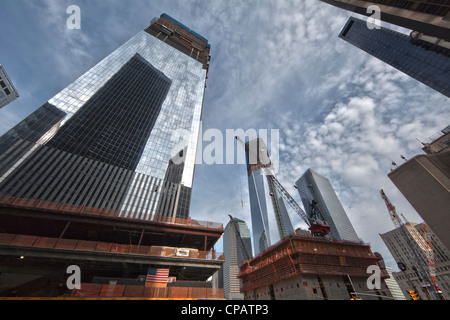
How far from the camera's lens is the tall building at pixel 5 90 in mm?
84562

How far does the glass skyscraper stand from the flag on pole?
30.9 ft

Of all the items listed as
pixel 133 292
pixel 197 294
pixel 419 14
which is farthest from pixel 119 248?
pixel 419 14

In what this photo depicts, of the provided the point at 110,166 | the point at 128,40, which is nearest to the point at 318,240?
the point at 110,166

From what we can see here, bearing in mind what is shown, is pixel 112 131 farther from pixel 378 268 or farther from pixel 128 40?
pixel 378 268

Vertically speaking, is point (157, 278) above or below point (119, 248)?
below

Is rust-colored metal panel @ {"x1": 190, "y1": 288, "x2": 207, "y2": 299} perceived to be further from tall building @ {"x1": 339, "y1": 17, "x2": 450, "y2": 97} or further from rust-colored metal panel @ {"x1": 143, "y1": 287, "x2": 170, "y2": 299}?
tall building @ {"x1": 339, "y1": 17, "x2": 450, "y2": 97}

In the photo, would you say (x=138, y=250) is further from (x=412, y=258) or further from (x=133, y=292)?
(x=412, y=258)

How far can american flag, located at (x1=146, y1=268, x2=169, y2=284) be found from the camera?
76.0ft

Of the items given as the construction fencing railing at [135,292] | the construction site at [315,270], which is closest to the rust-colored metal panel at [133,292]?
the construction fencing railing at [135,292]

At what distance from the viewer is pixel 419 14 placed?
51.5 feet

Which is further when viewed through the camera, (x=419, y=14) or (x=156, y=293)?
(x=156, y=293)

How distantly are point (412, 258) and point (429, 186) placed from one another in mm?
126635
